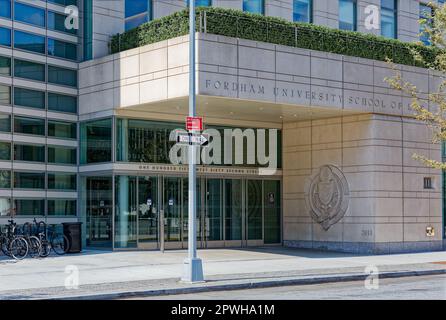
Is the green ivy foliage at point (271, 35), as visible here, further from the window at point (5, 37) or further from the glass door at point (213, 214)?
the glass door at point (213, 214)

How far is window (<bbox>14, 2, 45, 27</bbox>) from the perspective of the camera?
27.7 meters

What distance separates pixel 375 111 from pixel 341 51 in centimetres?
250

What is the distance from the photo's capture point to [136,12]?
95.1ft

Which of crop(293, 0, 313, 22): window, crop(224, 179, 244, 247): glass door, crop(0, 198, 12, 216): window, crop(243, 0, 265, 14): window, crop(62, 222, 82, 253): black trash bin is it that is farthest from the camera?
crop(293, 0, 313, 22): window

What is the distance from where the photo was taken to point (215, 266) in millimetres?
22250

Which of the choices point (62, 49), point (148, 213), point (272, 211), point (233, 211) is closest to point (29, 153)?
point (62, 49)

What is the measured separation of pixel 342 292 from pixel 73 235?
41.1 feet

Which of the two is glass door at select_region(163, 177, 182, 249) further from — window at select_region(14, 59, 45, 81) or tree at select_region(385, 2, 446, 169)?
tree at select_region(385, 2, 446, 169)

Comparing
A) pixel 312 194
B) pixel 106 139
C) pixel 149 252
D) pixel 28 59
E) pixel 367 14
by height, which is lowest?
pixel 149 252

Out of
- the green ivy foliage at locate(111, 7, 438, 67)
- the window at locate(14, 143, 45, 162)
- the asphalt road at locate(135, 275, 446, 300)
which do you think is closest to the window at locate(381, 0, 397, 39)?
the green ivy foliage at locate(111, 7, 438, 67)

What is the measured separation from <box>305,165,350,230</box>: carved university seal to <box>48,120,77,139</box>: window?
9306mm

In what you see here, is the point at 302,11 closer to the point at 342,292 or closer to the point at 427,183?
the point at 427,183
